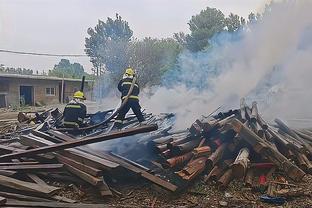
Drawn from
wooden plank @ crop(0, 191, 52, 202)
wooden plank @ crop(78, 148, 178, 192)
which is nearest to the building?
wooden plank @ crop(78, 148, 178, 192)

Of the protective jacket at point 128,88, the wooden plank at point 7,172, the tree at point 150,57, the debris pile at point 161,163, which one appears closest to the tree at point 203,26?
the tree at point 150,57

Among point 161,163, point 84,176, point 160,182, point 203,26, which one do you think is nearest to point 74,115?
point 161,163

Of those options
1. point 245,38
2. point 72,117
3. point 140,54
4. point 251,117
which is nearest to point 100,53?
point 140,54

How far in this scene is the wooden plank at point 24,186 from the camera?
17.7 feet

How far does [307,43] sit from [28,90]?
2771 cm

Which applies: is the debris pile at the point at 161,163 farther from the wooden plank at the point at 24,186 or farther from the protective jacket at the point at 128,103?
the protective jacket at the point at 128,103

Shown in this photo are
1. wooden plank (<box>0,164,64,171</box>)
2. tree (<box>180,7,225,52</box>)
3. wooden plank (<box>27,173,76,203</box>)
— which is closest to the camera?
wooden plank (<box>27,173,76,203</box>)

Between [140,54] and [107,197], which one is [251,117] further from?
[140,54]

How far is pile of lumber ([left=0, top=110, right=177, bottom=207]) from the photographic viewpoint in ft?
17.8

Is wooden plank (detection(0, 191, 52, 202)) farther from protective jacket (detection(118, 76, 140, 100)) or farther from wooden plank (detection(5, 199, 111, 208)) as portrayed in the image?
protective jacket (detection(118, 76, 140, 100))

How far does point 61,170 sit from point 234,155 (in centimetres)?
332

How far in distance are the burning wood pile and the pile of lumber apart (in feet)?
2.12

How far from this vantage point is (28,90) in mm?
34844

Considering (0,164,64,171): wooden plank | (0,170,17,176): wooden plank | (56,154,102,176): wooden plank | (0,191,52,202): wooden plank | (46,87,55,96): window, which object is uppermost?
(56,154,102,176): wooden plank
